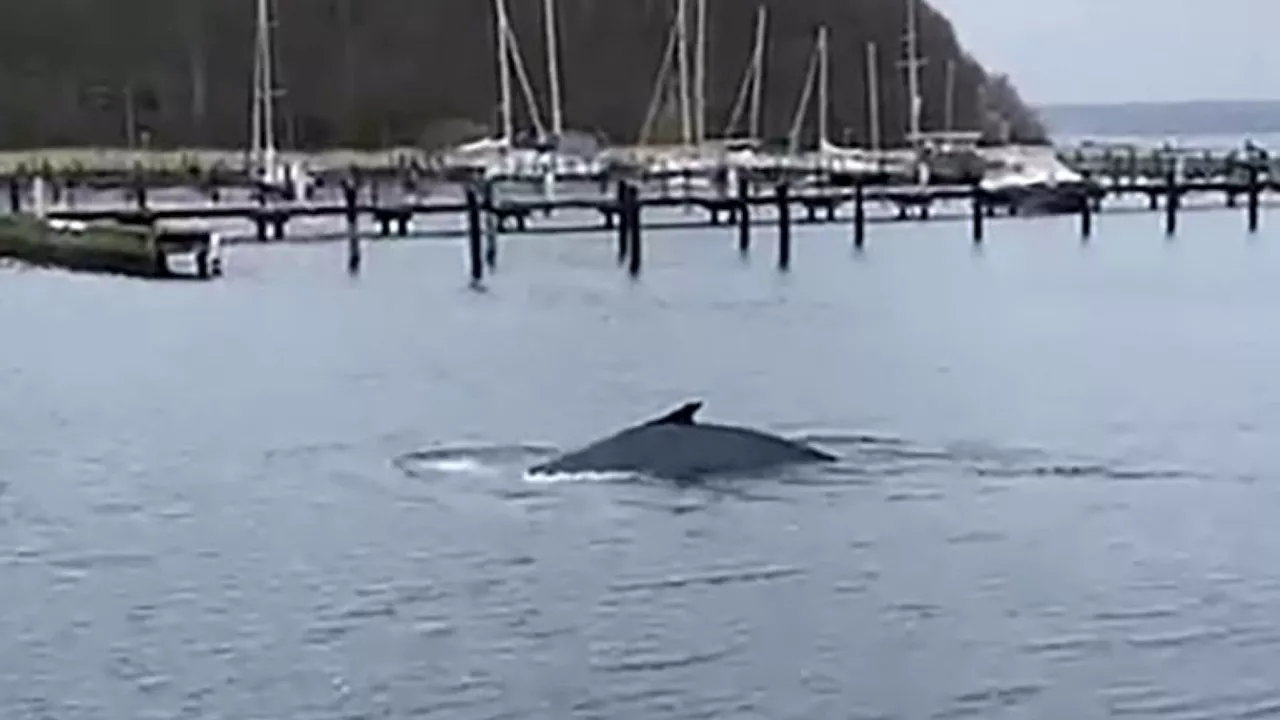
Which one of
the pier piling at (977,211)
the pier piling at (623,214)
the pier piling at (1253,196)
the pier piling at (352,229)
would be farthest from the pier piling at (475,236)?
the pier piling at (1253,196)

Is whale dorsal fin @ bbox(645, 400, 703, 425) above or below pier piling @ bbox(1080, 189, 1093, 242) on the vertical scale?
above

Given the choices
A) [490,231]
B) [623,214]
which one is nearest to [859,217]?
[623,214]

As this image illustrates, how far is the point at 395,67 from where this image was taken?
182m

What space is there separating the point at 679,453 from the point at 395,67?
490 feet

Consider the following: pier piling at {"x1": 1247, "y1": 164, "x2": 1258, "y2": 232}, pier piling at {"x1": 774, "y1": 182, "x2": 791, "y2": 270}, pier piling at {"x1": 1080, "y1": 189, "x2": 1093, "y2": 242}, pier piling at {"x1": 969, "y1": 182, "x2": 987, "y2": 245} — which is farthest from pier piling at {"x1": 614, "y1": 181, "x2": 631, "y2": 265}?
pier piling at {"x1": 1247, "y1": 164, "x2": 1258, "y2": 232}

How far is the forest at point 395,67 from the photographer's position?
165375mm

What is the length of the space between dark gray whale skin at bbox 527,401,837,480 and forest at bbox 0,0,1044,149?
121220 mm

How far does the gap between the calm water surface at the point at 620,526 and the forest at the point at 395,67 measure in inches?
3940

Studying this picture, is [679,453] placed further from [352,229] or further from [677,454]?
[352,229]

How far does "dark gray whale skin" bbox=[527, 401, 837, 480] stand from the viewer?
3516 cm

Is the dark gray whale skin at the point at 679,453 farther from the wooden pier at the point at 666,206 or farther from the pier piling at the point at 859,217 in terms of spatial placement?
the pier piling at the point at 859,217

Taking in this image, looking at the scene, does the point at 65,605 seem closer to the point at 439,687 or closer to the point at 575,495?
the point at 439,687

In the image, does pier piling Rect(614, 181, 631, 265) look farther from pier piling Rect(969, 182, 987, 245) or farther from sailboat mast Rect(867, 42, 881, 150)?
sailboat mast Rect(867, 42, 881, 150)

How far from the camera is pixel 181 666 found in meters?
25.5
